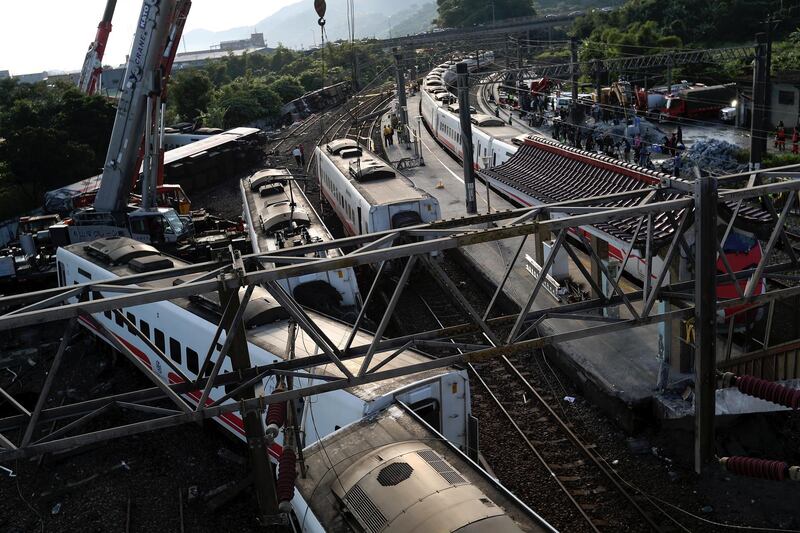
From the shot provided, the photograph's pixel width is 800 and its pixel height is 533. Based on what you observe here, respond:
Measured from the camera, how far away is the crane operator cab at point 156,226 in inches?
1123

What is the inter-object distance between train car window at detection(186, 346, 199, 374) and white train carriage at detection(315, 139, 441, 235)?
8.23 metres

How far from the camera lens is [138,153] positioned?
2877 centimetres

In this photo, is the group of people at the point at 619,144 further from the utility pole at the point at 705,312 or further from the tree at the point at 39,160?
the tree at the point at 39,160

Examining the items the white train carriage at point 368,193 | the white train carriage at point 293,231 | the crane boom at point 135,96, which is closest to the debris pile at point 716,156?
the white train carriage at point 368,193

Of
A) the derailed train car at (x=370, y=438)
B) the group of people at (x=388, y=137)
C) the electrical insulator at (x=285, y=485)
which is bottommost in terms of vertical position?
the derailed train car at (x=370, y=438)

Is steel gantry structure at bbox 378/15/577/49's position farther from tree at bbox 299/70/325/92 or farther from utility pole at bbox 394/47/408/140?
utility pole at bbox 394/47/408/140

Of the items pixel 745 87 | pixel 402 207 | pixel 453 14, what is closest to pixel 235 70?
pixel 453 14

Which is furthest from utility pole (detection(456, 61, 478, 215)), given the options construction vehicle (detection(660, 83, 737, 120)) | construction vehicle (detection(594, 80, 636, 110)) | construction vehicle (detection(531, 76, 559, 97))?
construction vehicle (detection(531, 76, 559, 97))

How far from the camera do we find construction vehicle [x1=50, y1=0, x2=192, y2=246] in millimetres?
26500

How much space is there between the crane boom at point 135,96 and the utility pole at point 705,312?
817 inches

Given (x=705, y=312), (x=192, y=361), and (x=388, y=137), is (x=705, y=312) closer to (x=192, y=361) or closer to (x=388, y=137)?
(x=192, y=361)

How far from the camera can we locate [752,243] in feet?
52.1

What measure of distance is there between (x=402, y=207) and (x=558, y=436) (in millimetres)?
9991

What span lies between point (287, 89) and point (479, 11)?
64336mm
